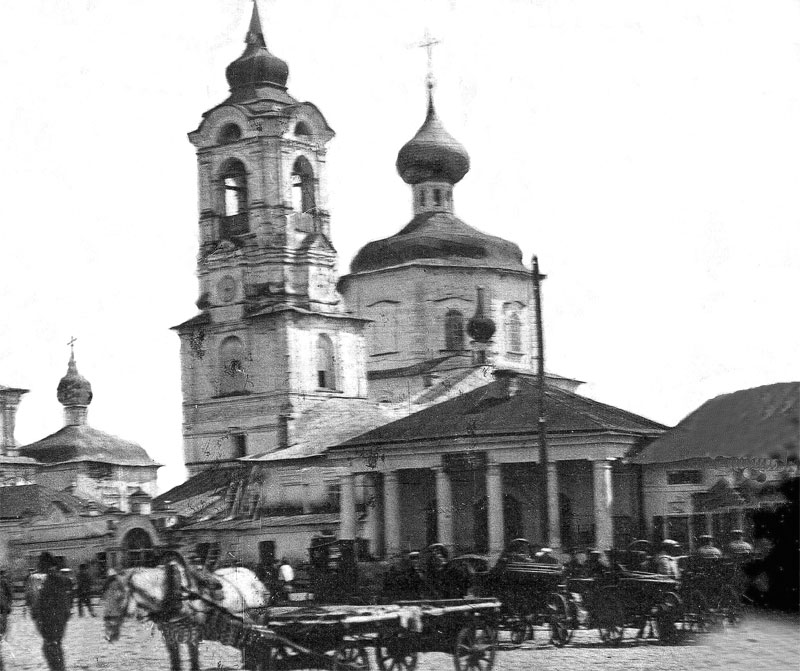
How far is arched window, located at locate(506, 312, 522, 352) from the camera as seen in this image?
192 feet

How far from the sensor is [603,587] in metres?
20.5

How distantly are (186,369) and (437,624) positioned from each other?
38.8 meters

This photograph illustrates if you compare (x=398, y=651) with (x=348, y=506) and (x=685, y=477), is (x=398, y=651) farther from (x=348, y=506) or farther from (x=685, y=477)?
(x=348, y=506)

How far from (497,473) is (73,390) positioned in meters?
40.0

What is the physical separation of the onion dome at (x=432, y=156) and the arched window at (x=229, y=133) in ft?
21.6

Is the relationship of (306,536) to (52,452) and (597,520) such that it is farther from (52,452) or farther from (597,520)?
(52,452)

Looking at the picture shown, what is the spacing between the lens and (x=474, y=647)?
1739cm

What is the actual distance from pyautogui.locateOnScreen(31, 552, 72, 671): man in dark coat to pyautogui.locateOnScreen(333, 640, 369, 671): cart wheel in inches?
123

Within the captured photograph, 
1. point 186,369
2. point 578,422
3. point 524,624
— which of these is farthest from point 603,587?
point 186,369

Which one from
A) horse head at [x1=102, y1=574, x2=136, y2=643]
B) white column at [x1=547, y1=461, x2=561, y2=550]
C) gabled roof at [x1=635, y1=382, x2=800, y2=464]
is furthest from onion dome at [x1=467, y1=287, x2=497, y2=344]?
horse head at [x1=102, y1=574, x2=136, y2=643]

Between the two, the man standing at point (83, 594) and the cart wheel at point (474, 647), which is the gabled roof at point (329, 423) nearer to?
the man standing at point (83, 594)

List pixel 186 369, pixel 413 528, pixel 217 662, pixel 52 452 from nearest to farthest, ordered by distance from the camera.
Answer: pixel 217 662
pixel 413 528
pixel 186 369
pixel 52 452

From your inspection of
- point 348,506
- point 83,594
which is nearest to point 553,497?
point 348,506

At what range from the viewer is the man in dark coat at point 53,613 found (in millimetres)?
17922
